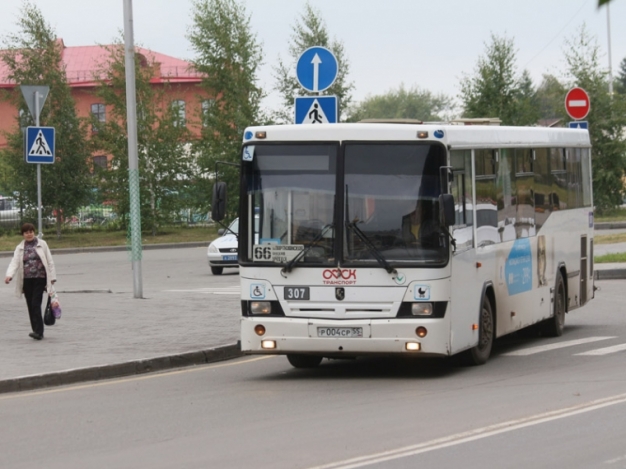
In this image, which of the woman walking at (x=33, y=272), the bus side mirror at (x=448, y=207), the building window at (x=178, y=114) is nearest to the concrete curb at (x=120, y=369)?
the woman walking at (x=33, y=272)

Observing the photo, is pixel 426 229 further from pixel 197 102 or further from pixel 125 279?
pixel 197 102

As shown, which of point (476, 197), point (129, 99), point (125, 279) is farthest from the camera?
point (125, 279)

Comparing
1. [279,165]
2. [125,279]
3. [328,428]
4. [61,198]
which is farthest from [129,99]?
[61,198]

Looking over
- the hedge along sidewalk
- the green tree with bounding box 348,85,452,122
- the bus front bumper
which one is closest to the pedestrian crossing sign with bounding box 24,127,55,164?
the bus front bumper

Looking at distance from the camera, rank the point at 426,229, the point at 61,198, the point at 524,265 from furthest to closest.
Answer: the point at 61,198 < the point at 524,265 < the point at 426,229

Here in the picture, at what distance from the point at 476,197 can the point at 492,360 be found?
1.93 meters

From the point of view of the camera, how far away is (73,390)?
40.1ft

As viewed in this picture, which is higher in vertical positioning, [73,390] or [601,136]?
[601,136]

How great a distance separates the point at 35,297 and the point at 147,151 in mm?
36875

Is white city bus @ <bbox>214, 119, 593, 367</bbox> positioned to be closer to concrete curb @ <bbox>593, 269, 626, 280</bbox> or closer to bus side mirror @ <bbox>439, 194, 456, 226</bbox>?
bus side mirror @ <bbox>439, 194, 456, 226</bbox>

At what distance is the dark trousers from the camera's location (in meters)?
16.0

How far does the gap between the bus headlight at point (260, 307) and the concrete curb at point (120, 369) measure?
1.87 meters

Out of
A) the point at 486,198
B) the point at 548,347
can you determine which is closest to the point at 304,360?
the point at 486,198

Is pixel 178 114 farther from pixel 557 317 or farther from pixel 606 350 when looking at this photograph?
pixel 606 350
